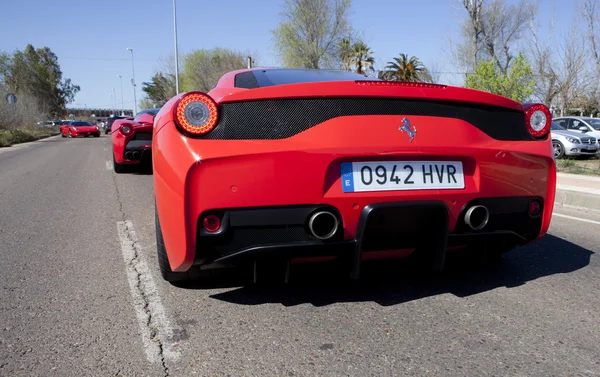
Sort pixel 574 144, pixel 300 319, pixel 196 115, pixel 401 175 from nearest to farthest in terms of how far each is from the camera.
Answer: pixel 196 115, pixel 401 175, pixel 300 319, pixel 574 144

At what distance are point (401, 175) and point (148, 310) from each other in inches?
58.7

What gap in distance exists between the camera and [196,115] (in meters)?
2.16

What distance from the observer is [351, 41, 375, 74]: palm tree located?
41.2 metres

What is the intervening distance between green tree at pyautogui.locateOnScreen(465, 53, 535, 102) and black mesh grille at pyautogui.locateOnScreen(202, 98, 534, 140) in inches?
559

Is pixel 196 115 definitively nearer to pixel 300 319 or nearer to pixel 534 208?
pixel 300 319

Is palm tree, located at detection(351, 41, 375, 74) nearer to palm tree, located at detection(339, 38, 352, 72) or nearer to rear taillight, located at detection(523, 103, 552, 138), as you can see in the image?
palm tree, located at detection(339, 38, 352, 72)

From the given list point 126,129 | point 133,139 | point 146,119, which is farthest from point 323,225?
point 146,119

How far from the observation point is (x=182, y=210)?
84.7 inches

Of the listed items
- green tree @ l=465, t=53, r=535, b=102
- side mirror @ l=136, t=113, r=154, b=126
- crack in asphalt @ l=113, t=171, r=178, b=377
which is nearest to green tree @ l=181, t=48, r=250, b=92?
green tree @ l=465, t=53, r=535, b=102

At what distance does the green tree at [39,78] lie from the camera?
1787 inches

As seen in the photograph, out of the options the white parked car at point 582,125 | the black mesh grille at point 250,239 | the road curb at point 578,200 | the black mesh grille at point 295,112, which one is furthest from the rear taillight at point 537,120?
the white parked car at point 582,125

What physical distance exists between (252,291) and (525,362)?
1.46m

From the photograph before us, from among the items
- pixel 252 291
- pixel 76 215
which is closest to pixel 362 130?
pixel 252 291

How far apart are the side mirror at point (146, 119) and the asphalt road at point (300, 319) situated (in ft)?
14.3
